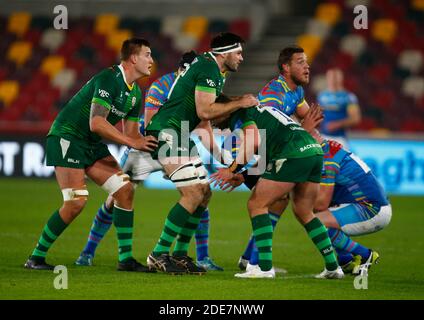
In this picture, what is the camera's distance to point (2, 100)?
2528 cm

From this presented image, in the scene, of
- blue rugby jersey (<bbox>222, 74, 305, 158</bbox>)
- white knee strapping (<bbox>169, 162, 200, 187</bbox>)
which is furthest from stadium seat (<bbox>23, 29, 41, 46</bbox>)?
white knee strapping (<bbox>169, 162, 200, 187</bbox>)

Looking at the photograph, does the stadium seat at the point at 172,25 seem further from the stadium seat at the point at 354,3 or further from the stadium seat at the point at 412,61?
the stadium seat at the point at 412,61

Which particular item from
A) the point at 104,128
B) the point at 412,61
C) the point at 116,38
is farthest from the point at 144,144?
the point at 116,38

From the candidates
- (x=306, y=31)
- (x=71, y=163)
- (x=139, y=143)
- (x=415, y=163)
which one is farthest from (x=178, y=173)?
(x=306, y=31)

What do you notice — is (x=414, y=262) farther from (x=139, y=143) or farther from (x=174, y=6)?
(x=174, y=6)

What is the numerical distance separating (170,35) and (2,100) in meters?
4.84

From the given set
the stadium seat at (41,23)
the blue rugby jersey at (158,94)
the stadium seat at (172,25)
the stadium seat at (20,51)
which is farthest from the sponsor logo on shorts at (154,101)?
the stadium seat at (41,23)

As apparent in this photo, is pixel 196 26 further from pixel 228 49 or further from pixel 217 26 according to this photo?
pixel 228 49

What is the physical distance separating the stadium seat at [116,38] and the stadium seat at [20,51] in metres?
2.30

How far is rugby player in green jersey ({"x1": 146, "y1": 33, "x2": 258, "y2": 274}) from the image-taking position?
854 centimetres

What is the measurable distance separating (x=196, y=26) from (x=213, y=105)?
56.0ft

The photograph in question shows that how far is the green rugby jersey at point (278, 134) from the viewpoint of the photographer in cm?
851

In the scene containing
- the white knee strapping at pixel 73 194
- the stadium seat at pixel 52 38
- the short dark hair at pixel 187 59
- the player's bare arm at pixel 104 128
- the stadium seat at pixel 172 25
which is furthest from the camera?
the stadium seat at pixel 52 38

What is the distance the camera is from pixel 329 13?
78.9 ft
